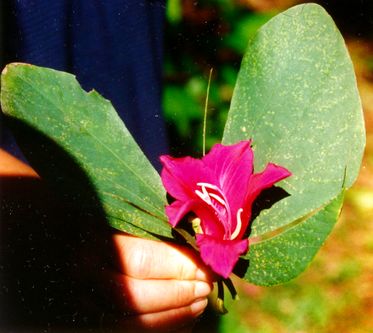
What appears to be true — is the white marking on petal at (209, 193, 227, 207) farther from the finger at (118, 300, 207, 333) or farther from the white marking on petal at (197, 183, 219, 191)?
the finger at (118, 300, 207, 333)

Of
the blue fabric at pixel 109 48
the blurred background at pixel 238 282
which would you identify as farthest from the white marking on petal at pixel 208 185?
the blurred background at pixel 238 282

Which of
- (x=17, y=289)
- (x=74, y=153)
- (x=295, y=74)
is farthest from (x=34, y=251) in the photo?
(x=295, y=74)

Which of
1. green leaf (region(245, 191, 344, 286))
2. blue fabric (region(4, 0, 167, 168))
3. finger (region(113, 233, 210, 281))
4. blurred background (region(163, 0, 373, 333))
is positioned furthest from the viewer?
blurred background (region(163, 0, 373, 333))

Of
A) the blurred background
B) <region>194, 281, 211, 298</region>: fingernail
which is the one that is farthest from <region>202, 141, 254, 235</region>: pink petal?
the blurred background

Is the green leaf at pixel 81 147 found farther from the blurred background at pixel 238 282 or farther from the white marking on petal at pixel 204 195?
the blurred background at pixel 238 282

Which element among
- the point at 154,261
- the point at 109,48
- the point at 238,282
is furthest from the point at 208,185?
the point at 238,282
